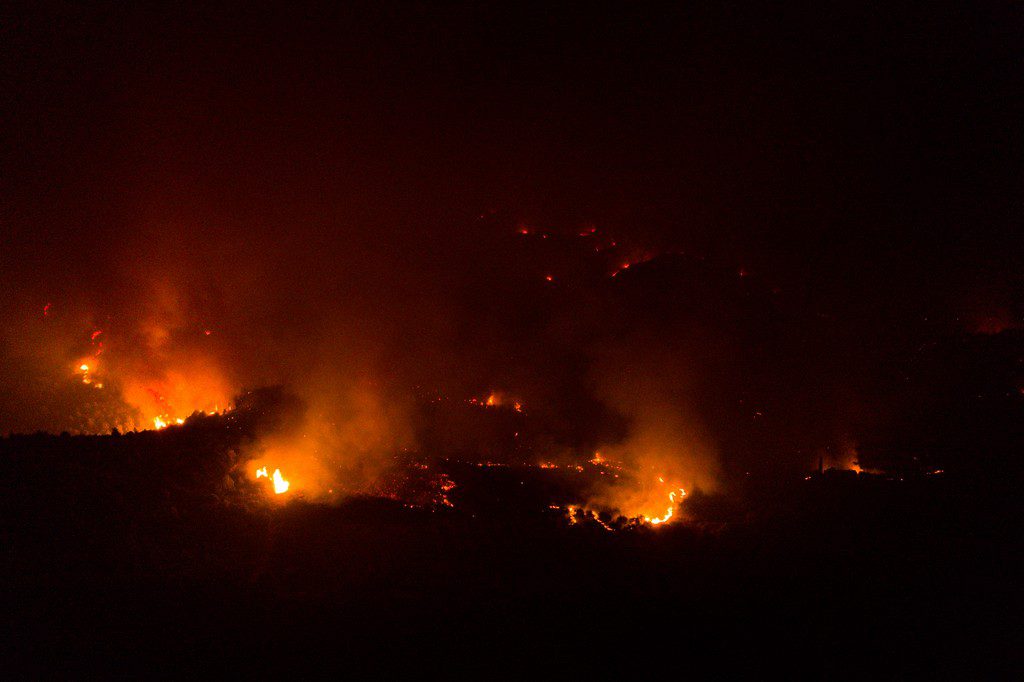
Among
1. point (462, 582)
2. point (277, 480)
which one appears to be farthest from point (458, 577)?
point (277, 480)

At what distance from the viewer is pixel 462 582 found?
19.6 ft

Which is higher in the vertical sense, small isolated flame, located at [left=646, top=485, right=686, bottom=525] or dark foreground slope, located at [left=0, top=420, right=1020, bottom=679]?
small isolated flame, located at [left=646, top=485, right=686, bottom=525]

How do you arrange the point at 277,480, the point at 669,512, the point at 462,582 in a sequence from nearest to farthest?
the point at 462,582
the point at 277,480
the point at 669,512

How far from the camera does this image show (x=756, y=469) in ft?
36.4

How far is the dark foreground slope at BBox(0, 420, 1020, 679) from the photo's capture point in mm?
4875

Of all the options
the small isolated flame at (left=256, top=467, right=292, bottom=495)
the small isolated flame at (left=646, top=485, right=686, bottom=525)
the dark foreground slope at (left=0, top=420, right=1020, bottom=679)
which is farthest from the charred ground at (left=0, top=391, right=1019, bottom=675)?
the small isolated flame at (left=646, top=485, right=686, bottom=525)

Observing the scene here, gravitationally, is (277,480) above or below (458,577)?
above

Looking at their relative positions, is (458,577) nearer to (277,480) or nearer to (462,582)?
(462,582)

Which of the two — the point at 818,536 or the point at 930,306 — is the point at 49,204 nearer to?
the point at 818,536

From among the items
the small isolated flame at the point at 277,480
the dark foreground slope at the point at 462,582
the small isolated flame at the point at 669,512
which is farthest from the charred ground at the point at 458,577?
the small isolated flame at the point at 669,512

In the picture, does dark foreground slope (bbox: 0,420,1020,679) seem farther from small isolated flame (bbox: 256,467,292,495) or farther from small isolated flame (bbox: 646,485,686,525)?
small isolated flame (bbox: 646,485,686,525)

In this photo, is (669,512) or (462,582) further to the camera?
(669,512)

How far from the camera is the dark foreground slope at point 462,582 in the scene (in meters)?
4.88

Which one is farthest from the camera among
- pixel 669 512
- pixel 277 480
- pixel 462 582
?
pixel 669 512
